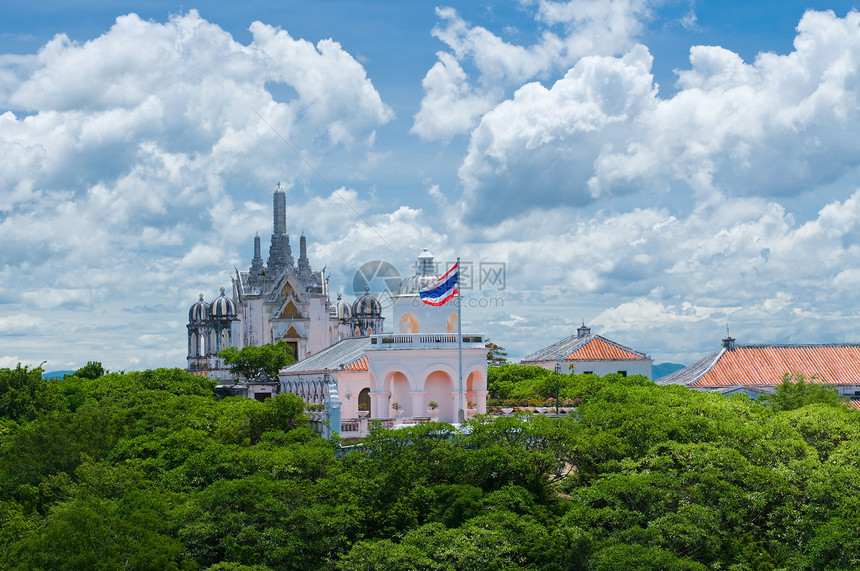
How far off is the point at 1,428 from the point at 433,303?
28.8 metres

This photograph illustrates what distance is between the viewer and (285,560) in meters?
43.5

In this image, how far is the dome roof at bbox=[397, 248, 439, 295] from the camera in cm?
6606

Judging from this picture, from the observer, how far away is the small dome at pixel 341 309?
133 meters

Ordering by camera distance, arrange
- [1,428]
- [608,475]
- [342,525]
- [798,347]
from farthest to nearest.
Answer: [798,347] < [1,428] < [608,475] < [342,525]

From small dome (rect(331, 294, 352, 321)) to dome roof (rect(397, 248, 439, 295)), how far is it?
2590 inches

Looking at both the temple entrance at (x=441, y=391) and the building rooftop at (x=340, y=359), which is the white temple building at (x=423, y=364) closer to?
the temple entrance at (x=441, y=391)

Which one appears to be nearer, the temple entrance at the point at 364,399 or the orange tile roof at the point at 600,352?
the temple entrance at the point at 364,399

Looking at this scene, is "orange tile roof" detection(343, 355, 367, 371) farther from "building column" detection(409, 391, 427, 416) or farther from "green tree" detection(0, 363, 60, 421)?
"green tree" detection(0, 363, 60, 421)

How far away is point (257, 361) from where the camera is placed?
102 m

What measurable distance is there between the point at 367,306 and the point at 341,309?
14.2ft

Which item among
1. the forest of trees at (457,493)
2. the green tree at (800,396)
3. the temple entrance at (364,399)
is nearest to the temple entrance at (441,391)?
the forest of trees at (457,493)

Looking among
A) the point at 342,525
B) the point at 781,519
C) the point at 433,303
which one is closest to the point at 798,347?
the point at 433,303

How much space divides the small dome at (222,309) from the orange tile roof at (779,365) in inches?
2295

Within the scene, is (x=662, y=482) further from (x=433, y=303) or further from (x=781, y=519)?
(x=433, y=303)
